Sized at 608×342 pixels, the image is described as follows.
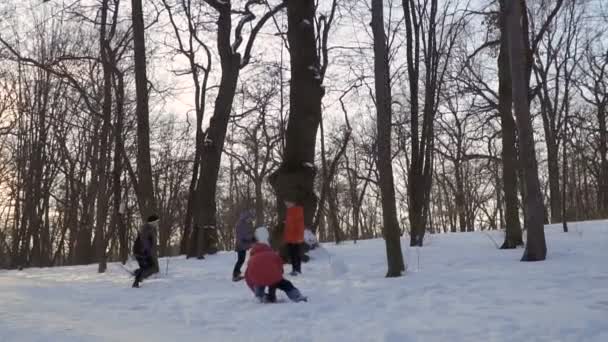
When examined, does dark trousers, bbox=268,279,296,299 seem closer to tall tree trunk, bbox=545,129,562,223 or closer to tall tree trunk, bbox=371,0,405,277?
tall tree trunk, bbox=371,0,405,277

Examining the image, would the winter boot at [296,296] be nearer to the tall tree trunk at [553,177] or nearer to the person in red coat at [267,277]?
the person in red coat at [267,277]

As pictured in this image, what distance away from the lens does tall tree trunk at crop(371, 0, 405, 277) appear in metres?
9.70

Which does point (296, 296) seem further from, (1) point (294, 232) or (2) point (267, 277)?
(1) point (294, 232)

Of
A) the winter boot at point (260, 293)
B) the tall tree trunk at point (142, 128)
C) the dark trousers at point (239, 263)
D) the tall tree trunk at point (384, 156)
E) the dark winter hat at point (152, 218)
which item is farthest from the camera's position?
the tall tree trunk at point (142, 128)

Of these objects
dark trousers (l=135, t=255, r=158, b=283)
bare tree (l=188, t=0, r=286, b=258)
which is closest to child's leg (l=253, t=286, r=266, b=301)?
dark trousers (l=135, t=255, r=158, b=283)

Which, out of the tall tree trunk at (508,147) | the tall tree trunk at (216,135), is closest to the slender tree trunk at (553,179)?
the tall tree trunk at (508,147)

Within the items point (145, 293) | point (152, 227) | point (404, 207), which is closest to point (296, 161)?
point (152, 227)

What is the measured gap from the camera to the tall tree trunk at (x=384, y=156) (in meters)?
9.70

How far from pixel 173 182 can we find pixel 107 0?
1142 inches

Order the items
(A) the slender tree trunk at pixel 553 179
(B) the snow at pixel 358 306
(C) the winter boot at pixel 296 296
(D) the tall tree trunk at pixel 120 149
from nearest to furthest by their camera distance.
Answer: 1. (B) the snow at pixel 358 306
2. (C) the winter boot at pixel 296 296
3. (D) the tall tree trunk at pixel 120 149
4. (A) the slender tree trunk at pixel 553 179

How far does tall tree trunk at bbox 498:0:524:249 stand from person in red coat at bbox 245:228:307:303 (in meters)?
7.25

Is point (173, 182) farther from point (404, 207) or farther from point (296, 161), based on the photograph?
point (296, 161)

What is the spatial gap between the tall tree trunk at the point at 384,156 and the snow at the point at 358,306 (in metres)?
0.49

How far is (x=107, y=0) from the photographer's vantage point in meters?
16.4
